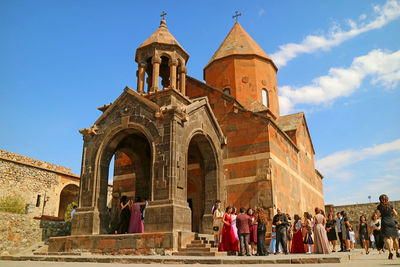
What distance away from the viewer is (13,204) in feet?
68.5

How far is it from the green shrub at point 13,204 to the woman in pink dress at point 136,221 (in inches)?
515

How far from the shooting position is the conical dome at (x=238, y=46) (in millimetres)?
18797

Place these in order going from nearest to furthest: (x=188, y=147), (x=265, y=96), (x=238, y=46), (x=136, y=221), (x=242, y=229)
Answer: (x=242, y=229) → (x=136, y=221) → (x=188, y=147) → (x=265, y=96) → (x=238, y=46)

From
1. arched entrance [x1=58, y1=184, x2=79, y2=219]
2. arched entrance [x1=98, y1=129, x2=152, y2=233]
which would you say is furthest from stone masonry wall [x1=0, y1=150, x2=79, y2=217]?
arched entrance [x1=98, y1=129, x2=152, y2=233]

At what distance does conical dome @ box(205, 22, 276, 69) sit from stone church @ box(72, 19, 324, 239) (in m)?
0.11

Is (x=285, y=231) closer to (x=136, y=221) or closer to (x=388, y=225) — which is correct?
(x=388, y=225)

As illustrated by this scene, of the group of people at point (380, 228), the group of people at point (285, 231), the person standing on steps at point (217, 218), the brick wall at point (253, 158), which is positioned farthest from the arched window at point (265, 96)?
the person standing on steps at point (217, 218)

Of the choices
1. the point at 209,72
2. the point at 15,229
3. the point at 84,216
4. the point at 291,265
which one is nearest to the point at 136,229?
the point at 84,216

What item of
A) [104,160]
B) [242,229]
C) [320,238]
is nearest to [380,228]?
[320,238]

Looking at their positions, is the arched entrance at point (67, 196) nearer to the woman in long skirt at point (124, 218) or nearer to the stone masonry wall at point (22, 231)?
the stone masonry wall at point (22, 231)

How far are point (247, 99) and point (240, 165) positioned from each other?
208 inches

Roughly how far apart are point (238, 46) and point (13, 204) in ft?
58.5

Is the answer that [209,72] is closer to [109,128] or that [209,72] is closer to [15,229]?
[109,128]

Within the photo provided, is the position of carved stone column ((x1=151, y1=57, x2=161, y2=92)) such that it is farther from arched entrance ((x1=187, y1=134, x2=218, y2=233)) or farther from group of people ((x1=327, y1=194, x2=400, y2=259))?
group of people ((x1=327, y1=194, x2=400, y2=259))
